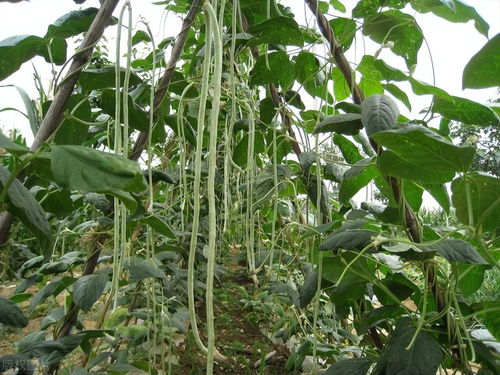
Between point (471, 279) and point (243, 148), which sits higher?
point (243, 148)

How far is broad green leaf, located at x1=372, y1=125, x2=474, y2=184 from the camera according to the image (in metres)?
0.41

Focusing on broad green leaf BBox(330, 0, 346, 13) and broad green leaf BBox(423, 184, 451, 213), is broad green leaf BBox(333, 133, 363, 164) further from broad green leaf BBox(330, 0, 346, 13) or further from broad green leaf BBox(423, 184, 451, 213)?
broad green leaf BBox(330, 0, 346, 13)

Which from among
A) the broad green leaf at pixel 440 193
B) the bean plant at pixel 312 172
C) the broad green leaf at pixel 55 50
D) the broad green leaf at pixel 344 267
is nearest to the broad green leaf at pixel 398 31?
the bean plant at pixel 312 172

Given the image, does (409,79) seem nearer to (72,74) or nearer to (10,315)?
(72,74)

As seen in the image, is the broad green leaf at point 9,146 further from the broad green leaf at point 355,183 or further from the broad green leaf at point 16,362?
the broad green leaf at point 355,183

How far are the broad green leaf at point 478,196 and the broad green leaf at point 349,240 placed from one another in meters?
0.13

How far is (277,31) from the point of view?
2.02ft

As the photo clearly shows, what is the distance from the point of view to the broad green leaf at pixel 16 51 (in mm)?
496

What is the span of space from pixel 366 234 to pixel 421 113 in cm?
23

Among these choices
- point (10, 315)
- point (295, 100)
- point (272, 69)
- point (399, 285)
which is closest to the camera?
point (10, 315)

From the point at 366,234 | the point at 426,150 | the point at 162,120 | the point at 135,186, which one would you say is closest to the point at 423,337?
the point at 366,234

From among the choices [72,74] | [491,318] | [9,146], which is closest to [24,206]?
[9,146]

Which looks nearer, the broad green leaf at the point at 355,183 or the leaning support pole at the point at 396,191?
the leaning support pole at the point at 396,191

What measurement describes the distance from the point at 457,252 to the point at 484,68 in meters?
0.22
